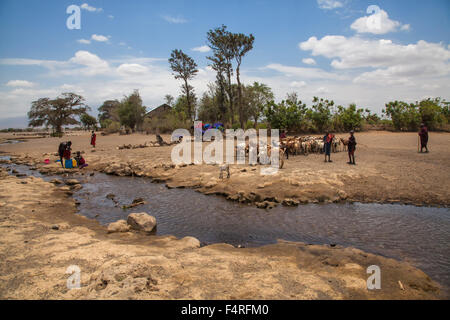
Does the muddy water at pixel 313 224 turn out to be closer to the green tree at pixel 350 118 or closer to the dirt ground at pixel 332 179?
the dirt ground at pixel 332 179

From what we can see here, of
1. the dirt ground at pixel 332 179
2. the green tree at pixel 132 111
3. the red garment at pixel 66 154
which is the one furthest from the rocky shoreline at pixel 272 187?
the green tree at pixel 132 111

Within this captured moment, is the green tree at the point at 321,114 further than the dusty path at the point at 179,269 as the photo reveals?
Yes

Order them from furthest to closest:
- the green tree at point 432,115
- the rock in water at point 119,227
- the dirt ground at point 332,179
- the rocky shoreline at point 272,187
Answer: the green tree at point 432,115
the dirt ground at point 332,179
the rocky shoreline at point 272,187
the rock in water at point 119,227

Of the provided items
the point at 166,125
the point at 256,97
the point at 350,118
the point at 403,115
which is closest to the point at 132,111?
the point at 166,125

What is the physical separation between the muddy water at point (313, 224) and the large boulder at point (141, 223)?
0.30 metres

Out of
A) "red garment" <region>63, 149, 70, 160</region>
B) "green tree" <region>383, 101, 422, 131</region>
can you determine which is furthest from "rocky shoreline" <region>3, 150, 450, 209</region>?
Result: "green tree" <region>383, 101, 422, 131</region>

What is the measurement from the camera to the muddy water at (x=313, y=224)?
18.0 feet

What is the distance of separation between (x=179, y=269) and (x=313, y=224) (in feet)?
13.5

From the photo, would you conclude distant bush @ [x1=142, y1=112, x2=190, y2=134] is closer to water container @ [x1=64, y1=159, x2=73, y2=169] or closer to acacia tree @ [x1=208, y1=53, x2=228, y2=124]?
acacia tree @ [x1=208, y1=53, x2=228, y2=124]

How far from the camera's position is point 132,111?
38.2m

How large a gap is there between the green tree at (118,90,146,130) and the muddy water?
3034 cm

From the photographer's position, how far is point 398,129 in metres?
23.9

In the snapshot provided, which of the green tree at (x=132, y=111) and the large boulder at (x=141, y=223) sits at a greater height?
the green tree at (x=132, y=111)

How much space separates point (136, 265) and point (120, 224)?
277cm
